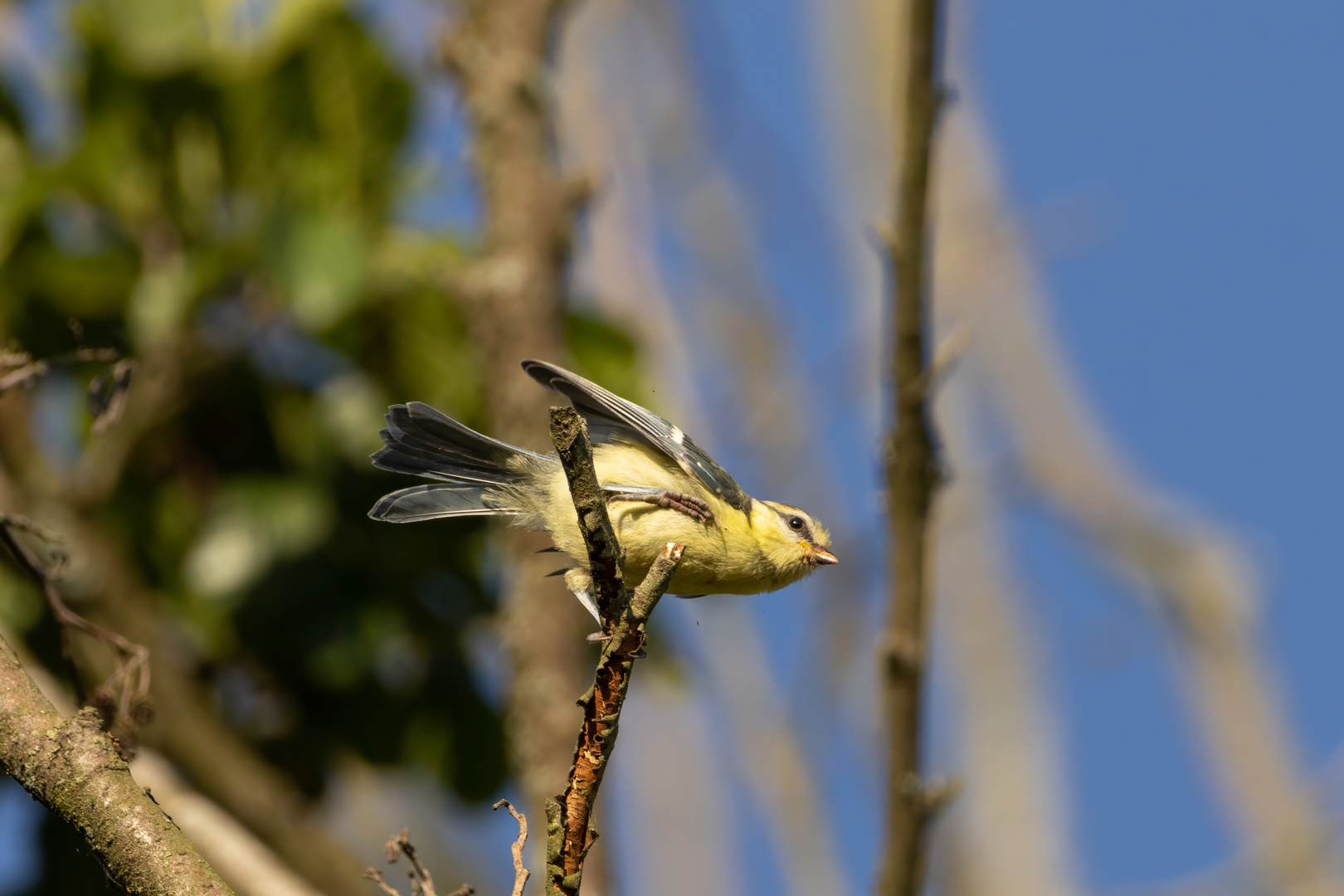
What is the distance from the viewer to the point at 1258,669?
752 centimetres

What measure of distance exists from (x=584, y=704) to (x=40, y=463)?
255cm

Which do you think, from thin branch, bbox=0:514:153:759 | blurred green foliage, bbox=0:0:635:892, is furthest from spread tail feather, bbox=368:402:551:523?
blurred green foliage, bbox=0:0:635:892

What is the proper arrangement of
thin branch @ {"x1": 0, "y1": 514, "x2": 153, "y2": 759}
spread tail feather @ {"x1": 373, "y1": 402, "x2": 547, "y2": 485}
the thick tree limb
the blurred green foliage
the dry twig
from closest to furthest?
the thick tree limb
the dry twig
thin branch @ {"x1": 0, "y1": 514, "x2": 153, "y2": 759}
spread tail feather @ {"x1": 373, "y1": 402, "x2": 547, "y2": 485}
the blurred green foliage

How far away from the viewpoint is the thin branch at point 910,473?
2770 mm

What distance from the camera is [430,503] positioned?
2564 millimetres

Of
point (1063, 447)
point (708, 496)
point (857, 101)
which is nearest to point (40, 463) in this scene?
point (708, 496)

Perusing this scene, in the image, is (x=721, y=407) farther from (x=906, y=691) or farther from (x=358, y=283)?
(x=906, y=691)

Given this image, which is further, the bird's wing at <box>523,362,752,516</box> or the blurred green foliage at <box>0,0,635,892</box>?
the blurred green foliage at <box>0,0,635,892</box>

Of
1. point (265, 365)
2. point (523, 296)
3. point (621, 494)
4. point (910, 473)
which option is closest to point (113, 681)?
point (621, 494)

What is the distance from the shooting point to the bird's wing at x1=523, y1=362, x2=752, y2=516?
2.29 metres

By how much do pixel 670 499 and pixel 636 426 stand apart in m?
0.21

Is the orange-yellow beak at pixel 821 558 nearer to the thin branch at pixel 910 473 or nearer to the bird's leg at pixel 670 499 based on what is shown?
the thin branch at pixel 910 473

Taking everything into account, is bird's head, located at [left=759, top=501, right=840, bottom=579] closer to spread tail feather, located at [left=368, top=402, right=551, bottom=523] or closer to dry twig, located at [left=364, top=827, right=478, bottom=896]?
spread tail feather, located at [left=368, top=402, right=551, bottom=523]

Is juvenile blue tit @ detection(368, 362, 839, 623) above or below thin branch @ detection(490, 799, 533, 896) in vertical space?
above
